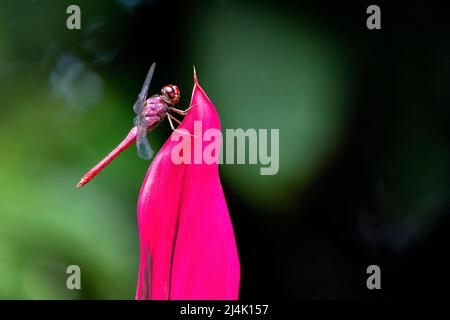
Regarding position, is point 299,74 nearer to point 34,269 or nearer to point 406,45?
point 406,45

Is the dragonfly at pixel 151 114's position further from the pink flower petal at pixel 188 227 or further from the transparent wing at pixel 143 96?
the pink flower petal at pixel 188 227

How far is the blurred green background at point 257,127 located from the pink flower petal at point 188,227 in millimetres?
286

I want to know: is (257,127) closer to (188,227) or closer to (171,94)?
(171,94)

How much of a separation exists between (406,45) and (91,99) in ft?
1.33

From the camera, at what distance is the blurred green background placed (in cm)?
73

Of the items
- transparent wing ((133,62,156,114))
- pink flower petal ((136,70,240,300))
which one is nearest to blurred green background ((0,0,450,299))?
transparent wing ((133,62,156,114))

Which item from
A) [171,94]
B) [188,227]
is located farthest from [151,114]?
[188,227]

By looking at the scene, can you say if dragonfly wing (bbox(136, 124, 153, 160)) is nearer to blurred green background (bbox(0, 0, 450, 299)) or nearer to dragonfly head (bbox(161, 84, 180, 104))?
dragonfly head (bbox(161, 84, 180, 104))

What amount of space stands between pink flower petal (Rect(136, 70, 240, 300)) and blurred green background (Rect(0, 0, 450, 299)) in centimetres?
29

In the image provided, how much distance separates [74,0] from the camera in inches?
29.4

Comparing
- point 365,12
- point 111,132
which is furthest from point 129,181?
point 365,12

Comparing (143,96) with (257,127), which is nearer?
(143,96)

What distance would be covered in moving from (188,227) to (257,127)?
0.33m

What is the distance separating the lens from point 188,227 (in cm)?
43
